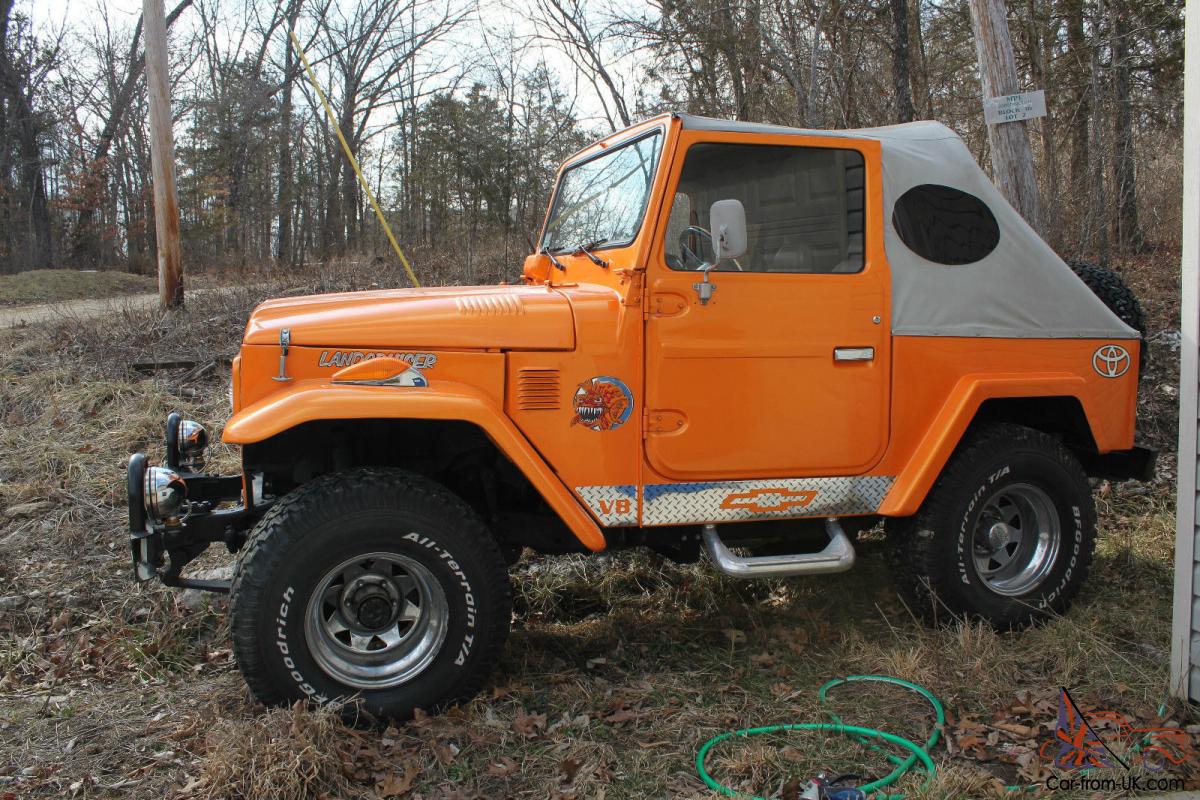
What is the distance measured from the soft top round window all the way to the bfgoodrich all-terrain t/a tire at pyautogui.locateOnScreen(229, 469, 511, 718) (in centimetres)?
229

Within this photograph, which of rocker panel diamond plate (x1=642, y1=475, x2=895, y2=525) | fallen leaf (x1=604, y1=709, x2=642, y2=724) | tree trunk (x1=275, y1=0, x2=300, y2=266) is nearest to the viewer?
fallen leaf (x1=604, y1=709, x2=642, y2=724)

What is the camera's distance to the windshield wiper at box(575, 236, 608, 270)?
3693 mm

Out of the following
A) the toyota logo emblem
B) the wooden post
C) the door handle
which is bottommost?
the toyota logo emblem

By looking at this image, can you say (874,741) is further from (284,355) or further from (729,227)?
(284,355)

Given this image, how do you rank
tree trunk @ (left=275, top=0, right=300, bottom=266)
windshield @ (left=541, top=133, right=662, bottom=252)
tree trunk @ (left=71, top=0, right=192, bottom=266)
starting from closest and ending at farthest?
1. windshield @ (left=541, top=133, right=662, bottom=252)
2. tree trunk @ (left=71, top=0, right=192, bottom=266)
3. tree trunk @ (left=275, top=0, right=300, bottom=266)

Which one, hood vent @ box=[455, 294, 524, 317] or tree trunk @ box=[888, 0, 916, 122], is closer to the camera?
hood vent @ box=[455, 294, 524, 317]

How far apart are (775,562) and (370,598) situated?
160 cm

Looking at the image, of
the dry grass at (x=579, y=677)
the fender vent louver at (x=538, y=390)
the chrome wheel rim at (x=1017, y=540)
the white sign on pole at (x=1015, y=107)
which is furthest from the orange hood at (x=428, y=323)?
the white sign on pole at (x=1015, y=107)

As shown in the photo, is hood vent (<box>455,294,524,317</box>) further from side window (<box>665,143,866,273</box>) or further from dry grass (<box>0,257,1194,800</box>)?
dry grass (<box>0,257,1194,800</box>)

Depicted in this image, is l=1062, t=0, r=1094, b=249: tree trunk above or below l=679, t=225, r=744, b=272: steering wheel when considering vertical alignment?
above

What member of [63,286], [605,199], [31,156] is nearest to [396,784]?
[605,199]

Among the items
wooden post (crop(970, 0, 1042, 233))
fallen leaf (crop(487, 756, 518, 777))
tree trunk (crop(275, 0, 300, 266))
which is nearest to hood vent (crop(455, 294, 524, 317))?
fallen leaf (crop(487, 756, 518, 777))

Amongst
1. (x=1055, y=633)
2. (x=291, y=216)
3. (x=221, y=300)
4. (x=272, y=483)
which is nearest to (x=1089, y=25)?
(x=1055, y=633)

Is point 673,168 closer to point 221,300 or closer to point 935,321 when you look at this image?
point 935,321
